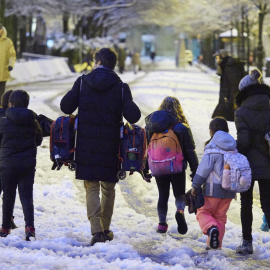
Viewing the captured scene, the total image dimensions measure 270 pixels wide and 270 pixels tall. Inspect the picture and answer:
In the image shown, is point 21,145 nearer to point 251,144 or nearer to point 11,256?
point 11,256

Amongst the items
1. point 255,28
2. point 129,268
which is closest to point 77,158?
point 129,268

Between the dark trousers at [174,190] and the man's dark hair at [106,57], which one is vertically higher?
the man's dark hair at [106,57]

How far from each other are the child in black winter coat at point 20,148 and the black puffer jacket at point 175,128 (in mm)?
1042

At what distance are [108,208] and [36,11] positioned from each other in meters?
52.2

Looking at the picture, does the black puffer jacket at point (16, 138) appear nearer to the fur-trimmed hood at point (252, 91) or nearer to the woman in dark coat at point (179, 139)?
the woman in dark coat at point (179, 139)

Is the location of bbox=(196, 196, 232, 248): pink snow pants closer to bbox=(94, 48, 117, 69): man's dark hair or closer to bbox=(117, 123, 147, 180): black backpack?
bbox=(117, 123, 147, 180): black backpack

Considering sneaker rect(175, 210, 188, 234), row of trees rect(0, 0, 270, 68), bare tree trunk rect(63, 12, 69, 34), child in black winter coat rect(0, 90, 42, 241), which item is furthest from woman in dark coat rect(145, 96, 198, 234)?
bare tree trunk rect(63, 12, 69, 34)

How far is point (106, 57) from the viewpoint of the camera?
6504mm

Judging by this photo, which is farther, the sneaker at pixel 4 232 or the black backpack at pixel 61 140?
the sneaker at pixel 4 232

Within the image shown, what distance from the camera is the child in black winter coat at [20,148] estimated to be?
21.2 feet

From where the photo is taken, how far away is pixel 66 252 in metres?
6.12

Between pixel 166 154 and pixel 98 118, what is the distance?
0.84 meters

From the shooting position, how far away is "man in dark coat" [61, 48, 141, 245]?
254 inches

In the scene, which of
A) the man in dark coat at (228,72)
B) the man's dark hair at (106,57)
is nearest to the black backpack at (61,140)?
the man's dark hair at (106,57)
